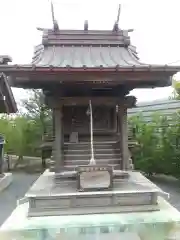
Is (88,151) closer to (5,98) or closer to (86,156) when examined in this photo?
(86,156)

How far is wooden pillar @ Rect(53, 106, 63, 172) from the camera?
4.76 m

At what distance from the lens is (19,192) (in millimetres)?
9781

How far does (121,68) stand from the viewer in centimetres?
422

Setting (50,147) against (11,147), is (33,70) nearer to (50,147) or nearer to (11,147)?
(50,147)

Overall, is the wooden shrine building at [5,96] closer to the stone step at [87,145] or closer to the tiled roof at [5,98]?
the tiled roof at [5,98]

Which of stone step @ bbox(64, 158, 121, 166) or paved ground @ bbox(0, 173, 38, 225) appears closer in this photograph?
stone step @ bbox(64, 158, 121, 166)

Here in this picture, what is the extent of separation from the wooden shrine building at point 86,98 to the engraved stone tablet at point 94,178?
0.21ft

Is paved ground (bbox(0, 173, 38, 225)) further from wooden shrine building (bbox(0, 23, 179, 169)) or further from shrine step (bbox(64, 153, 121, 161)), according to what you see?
wooden shrine building (bbox(0, 23, 179, 169))

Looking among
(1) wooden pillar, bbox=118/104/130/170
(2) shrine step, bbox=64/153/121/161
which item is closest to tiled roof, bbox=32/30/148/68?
(1) wooden pillar, bbox=118/104/130/170

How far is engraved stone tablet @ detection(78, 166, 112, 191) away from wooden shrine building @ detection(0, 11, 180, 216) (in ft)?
0.21

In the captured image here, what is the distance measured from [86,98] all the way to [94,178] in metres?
1.17

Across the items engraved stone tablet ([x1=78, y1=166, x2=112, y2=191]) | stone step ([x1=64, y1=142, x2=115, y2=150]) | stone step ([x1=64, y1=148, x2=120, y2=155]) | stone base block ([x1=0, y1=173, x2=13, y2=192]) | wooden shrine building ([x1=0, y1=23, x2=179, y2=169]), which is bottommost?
stone base block ([x1=0, y1=173, x2=13, y2=192])

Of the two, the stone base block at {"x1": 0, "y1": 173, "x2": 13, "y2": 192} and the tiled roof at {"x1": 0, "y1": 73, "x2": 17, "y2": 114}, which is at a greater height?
the tiled roof at {"x1": 0, "y1": 73, "x2": 17, "y2": 114}

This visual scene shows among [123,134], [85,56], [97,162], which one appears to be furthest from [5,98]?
[123,134]
